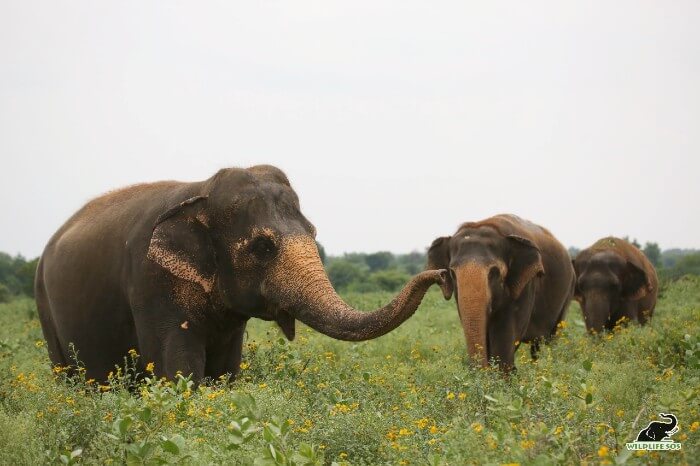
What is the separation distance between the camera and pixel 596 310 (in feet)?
51.0

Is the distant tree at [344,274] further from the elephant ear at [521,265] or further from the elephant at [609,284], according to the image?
the elephant ear at [521,265]

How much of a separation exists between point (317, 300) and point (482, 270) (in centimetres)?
407

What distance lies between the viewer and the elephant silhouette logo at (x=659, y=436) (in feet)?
16.9

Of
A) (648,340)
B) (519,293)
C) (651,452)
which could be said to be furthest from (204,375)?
(648,340)

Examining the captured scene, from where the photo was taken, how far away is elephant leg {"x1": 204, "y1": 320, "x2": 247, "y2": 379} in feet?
25.5

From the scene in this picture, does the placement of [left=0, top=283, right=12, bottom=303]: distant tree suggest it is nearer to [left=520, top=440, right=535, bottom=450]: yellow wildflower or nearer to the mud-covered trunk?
the mud-covered trunk

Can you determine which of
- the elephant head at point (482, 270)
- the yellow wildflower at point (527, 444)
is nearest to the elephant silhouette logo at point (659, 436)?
the yellow wildflower at point (527, 444)

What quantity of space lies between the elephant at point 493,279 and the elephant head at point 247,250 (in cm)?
284

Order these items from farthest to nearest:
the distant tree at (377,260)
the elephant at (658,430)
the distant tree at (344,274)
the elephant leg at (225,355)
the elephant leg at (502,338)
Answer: the distant tree at (377,260) < the distant tree at (344,274) < the elephant leg at (502,338) < the elephant leg at (225,355) < the elephant at (658,430)

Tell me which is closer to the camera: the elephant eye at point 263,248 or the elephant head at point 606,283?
the elephant eye at point 263,248

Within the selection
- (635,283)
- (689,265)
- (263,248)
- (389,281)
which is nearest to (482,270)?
(263,248)

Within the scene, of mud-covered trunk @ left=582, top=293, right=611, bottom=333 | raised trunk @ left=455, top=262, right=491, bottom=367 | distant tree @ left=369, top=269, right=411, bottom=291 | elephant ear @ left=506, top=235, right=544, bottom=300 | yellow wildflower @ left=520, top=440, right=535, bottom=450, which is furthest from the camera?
distant tree @ left=369, top=269, right=411, bottom=291

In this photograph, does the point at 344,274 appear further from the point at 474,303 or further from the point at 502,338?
the point at 474,303

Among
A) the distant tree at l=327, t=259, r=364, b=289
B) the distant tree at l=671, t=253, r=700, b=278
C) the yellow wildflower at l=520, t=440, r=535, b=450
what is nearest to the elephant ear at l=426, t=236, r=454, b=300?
the yellow wildflower at l=520, t=440, r=535, b=450
